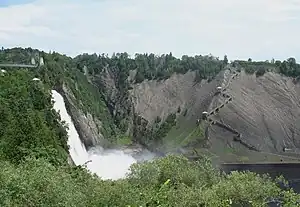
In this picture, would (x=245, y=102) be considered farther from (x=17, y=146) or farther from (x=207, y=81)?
(x=17, y=146)

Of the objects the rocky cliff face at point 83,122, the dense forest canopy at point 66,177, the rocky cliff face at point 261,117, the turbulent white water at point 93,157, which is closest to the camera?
the dense forest canopy at point 66,177

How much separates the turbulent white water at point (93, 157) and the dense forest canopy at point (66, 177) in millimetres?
3737

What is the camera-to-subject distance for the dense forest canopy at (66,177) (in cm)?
2273

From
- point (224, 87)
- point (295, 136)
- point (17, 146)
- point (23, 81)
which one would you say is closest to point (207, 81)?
point (224, 87)

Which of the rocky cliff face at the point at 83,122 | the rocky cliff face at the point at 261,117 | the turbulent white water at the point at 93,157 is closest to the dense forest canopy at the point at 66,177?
the rocky cliff face at the point at 83,122

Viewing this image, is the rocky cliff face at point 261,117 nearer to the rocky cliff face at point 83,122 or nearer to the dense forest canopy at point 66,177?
the rocky cliff face at point 83,122

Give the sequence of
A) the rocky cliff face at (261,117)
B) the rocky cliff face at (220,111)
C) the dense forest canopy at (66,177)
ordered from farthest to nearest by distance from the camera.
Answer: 1. the rocky cliff face at (261,117)
2. the rocky cliff face at (220,111)
3. the dense forest canopy at (66,177)

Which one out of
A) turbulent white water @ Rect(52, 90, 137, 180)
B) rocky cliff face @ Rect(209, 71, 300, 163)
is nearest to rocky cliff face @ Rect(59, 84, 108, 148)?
turbulent white water @ Rect(52, 90, 137, 180)

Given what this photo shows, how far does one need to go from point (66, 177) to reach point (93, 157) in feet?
183

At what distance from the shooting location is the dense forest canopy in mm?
22734

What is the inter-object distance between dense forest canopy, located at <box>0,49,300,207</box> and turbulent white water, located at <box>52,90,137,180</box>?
3.74 meters

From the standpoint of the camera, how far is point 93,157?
3344 inches

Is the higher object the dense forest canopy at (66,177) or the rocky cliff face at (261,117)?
the dense forest canopy at (66,177)

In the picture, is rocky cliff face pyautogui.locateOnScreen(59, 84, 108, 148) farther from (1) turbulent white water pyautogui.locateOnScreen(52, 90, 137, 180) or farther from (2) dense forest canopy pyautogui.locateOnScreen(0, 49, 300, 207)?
(2) dense forest canopy pyautogui.locateOnScreen(0, 49, 300, 207)
